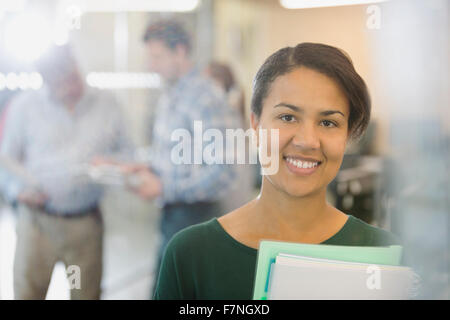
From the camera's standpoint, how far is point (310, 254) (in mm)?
1015

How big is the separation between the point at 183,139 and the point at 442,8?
0.82 metres

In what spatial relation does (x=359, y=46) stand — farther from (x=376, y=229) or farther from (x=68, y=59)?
(x=68, y=59)

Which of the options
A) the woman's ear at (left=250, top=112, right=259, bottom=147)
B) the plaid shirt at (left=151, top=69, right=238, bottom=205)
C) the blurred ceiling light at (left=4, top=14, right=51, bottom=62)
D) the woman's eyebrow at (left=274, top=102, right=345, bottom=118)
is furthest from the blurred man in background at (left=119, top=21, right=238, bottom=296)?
the blurred ceiling light at (left=4, top=14, right=51, bottom=62)

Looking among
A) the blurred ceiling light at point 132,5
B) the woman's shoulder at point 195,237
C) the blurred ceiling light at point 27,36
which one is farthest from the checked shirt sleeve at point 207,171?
the blurred ceiling light at point 27,36

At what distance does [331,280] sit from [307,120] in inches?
12.9

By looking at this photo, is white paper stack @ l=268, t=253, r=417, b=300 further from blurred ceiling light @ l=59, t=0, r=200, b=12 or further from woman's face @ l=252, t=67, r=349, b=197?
blurred ceiling light @ l=59, t=0, r=200, b=12

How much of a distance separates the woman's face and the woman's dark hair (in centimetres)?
1

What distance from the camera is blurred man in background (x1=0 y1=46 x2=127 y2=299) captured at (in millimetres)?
1508

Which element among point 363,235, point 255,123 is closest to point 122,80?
point 255,123

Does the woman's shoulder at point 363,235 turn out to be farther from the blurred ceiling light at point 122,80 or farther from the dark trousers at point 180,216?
the blurred ceiling light at point 122,80

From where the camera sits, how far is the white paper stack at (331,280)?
971 mm

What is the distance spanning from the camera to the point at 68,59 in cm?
157

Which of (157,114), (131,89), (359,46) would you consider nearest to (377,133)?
(359,46)

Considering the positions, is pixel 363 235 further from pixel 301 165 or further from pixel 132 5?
pixel 132 5
